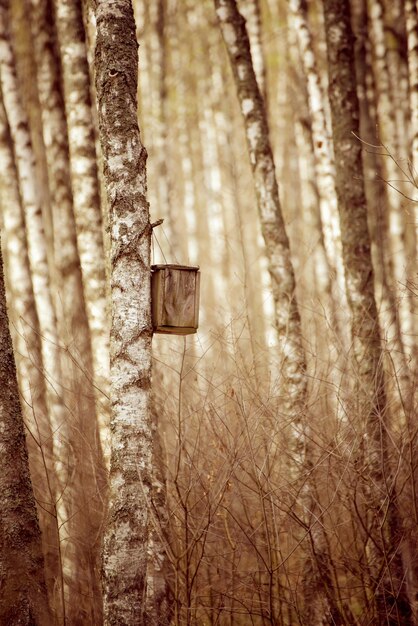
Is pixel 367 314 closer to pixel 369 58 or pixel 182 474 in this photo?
pixel 182 474

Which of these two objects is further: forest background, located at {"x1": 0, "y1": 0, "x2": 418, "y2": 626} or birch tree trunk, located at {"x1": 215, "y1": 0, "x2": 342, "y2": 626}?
birch tree trunk, located at {"x1": 215, "y1": 0, "x2": 342, "y2": 626}

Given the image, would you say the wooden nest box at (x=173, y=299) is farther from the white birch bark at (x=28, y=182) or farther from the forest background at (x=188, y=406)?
the white birch bark at (x=28, y=182)

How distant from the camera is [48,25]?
27.1 feet

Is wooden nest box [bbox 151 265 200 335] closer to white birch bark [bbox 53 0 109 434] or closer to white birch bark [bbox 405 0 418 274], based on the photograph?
white birch bark [bbox 53 0 109 434]

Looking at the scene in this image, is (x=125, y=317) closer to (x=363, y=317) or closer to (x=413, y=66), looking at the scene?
(x=363, y=317)

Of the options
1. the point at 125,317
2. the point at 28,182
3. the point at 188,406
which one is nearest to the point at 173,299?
the point at 125,317

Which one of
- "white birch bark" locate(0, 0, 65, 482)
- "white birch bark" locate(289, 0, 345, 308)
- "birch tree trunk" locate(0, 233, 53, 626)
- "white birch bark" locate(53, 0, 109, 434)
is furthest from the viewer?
"white birch bark" locate(289, 0, 345, 308)

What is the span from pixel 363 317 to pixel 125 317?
2.78 m

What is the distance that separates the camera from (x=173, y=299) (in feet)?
14.0

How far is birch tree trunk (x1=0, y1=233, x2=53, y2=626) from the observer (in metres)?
4.48

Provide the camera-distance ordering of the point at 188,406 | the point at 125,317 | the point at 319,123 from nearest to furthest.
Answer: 1. the point at 125,317
2. the point at 188,406
3. the point at 319,123

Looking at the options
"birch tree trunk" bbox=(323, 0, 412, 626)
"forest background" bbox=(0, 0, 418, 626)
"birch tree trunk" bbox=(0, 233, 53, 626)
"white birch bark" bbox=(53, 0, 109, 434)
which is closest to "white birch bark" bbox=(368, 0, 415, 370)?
"forest background" bbox=(0, 0, 418, 626)

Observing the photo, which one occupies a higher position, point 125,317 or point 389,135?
point 389,135

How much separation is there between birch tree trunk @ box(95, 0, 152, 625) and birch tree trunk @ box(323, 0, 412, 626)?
189cm
